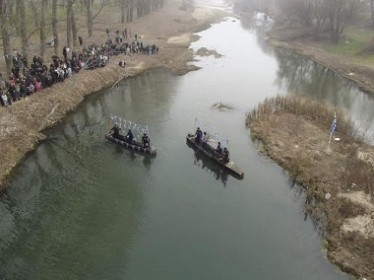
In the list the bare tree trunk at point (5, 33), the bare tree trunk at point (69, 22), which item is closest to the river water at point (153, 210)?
the bare tree trunk at point (5, 33)

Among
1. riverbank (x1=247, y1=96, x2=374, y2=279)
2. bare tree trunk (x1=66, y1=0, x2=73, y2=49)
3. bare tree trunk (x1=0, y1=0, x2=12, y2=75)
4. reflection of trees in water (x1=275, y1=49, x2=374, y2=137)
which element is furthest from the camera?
bare tree trunk (x1=66, y1=0, x2=73, y2=49)

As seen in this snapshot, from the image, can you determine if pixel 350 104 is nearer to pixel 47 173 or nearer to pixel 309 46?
pixel 309 46

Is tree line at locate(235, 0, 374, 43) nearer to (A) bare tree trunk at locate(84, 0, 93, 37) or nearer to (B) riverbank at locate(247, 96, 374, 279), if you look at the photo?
(B) riverbank at locate(247, 96, 374, 279)

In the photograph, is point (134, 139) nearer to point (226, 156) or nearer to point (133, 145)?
point (133, 145)

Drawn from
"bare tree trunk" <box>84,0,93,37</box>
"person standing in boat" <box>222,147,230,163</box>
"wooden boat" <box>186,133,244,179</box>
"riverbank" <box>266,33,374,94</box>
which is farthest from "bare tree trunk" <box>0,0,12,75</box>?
"riverbank" <box>266,33,374,94</box>

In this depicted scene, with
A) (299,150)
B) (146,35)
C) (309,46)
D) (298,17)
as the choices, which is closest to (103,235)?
(299,150)
